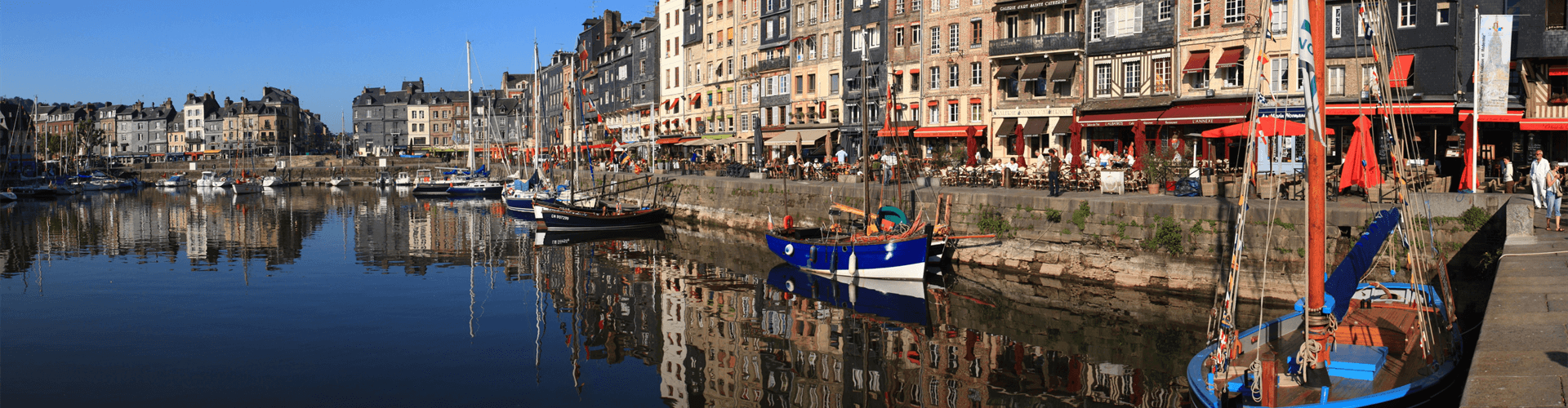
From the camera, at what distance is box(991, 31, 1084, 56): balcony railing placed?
41688 mm

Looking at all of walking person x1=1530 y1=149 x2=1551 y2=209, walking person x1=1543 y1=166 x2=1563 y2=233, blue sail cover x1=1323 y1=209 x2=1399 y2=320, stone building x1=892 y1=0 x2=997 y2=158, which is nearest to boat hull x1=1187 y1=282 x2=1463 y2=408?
blue sail cover x1=1323 y1=209 x2=1399 y2=320

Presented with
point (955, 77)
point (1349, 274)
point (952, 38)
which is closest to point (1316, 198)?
point (1349, 274)

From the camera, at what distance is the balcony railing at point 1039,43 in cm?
4169

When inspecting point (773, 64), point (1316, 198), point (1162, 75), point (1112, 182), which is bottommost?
point (1316, 198)

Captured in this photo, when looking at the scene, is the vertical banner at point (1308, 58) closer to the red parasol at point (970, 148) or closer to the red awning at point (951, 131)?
the red parasol at point (970, 148)

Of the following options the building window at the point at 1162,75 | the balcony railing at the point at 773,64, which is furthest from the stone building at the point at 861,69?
the building window at the point at 1162,75

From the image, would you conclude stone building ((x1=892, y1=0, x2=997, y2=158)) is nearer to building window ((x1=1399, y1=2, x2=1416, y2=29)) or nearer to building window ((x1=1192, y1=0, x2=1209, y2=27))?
building window ((x1=1192, y1=0, x2=1209, y2=27))

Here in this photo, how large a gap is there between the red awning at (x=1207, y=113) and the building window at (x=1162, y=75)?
1569mm

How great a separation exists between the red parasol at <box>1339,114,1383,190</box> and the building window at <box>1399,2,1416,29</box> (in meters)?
14.6

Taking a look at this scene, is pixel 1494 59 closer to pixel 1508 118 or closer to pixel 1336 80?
pixel 1508 118

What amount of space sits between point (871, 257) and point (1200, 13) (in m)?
18.9

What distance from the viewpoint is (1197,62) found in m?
36.9

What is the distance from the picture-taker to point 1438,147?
1315 inches

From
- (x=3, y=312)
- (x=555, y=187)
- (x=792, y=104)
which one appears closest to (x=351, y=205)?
(x=555, y=187)
